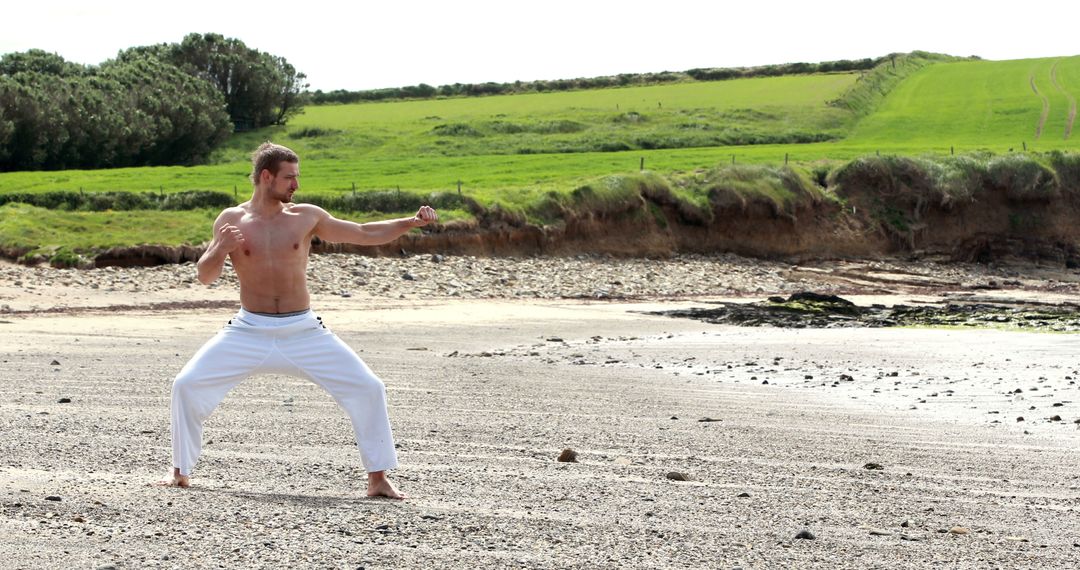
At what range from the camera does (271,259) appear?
7586mm

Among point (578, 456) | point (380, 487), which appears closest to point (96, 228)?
point (578, 456)

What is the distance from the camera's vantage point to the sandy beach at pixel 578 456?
21.1 feet

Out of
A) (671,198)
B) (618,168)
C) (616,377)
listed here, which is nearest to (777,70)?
(618,168)

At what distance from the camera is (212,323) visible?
78.4ft

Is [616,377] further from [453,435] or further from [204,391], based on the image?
[204,391]

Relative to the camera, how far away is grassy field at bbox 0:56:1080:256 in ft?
149

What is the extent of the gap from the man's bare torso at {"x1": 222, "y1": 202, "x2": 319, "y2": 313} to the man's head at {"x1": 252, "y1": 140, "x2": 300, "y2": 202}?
0.16m

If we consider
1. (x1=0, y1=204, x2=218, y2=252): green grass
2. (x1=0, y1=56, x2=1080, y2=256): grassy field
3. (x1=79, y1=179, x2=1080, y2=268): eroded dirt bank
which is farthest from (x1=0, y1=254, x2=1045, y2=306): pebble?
(x1=0, y1=56, x2=1080, y2=256): grassy field

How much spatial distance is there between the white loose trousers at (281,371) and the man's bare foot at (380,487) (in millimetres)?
44

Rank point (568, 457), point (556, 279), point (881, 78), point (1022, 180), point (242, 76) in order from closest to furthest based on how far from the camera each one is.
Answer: point (568, 457), point (556, 279), point (1022, 180), point (242, 76), point (881, 78)

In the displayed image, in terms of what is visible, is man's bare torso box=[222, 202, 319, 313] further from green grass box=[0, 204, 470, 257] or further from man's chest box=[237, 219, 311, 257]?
green grass box=[0, 204, 470, 257]

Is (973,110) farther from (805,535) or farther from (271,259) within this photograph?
(271,259)

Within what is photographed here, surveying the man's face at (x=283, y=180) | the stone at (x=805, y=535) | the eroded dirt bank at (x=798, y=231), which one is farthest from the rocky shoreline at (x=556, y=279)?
the stone at (x=805, y=535)

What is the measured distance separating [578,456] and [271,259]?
298 cm
